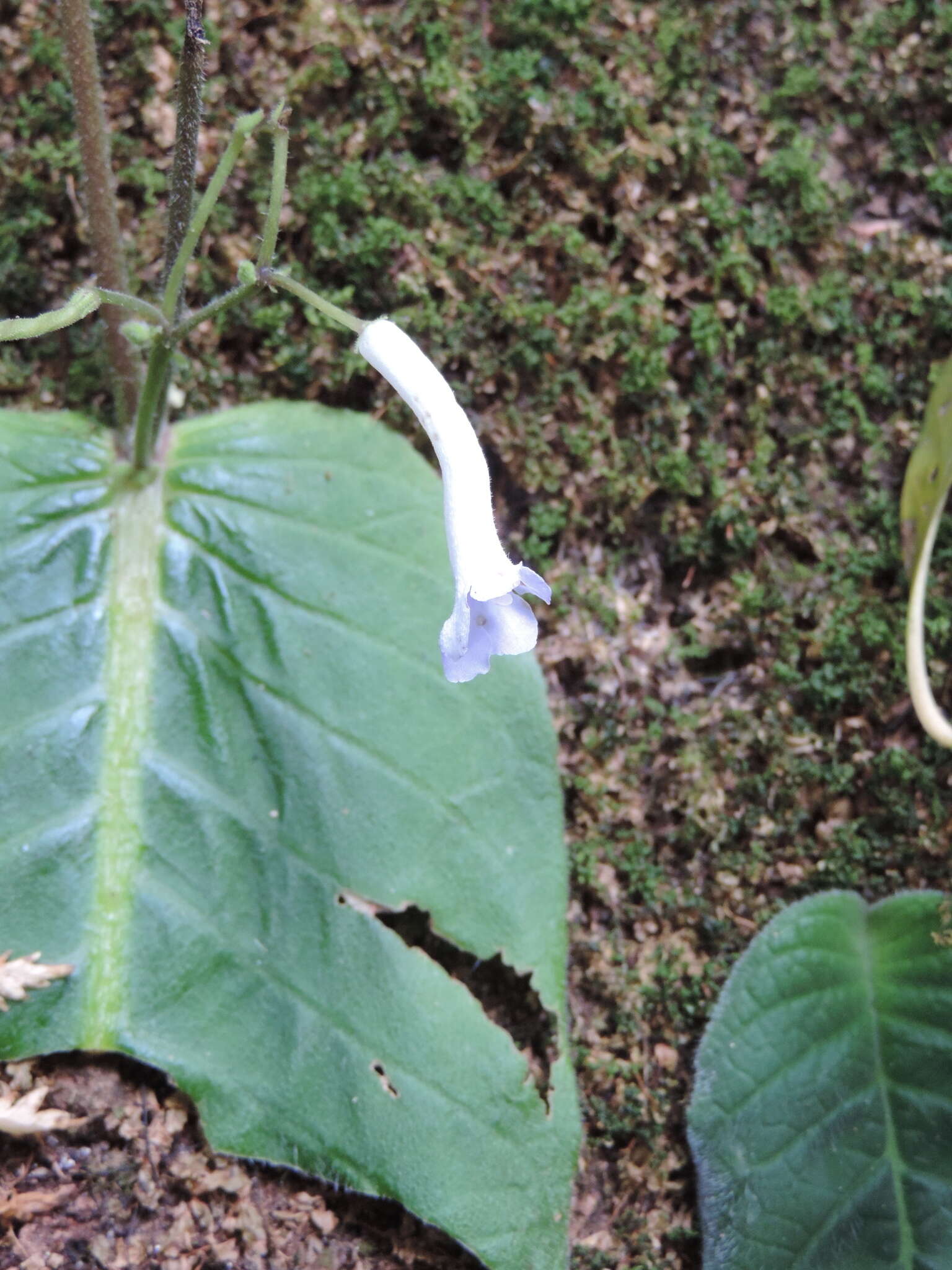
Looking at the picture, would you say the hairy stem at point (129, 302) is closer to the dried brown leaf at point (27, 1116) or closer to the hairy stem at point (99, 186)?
the hairy stem at point (99, 186)

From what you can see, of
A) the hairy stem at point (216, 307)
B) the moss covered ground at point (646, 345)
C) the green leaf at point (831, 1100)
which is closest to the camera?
the hairy stem at point (216, 307)

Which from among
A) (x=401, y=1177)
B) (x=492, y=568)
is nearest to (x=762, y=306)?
(x=492, y=568)

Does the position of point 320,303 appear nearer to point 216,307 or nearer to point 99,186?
point 216,307

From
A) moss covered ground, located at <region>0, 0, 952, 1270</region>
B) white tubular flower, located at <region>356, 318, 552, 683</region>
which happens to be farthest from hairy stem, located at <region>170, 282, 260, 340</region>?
moss covered ground, located at <region>0, 0, 952, 1270</region>

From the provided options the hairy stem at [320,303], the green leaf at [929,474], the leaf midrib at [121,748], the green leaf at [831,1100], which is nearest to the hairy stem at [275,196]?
the hairy stem at [320,303]

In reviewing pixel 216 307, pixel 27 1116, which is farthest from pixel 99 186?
pixel 27 1116

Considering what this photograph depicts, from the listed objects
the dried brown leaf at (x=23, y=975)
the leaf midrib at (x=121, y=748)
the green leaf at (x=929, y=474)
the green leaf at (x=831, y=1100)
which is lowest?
the green leaf at (x=831, y=1100)

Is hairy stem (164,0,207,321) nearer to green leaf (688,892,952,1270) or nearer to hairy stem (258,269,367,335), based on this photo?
hairy stem (258,269,367,335)
